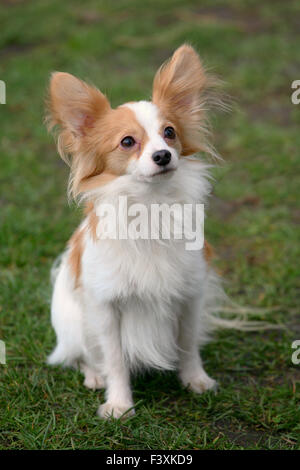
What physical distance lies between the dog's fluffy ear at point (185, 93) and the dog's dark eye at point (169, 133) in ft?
0.29

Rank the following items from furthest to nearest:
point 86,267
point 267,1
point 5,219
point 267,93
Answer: point 267,1, point 267,93, point 5,219, point 86,267

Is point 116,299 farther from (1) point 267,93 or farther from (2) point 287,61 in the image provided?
A: (2) point 287,61

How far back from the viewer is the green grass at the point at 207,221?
117 inches

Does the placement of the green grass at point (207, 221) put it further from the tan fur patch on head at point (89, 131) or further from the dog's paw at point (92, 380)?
the tan fur patch on head at point (89, 131)

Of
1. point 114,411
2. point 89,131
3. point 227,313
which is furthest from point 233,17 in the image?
point 114,411

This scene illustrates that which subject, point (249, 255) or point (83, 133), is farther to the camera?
point (249, 255)

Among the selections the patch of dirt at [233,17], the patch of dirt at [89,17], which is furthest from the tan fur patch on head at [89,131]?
the patch of dirt at [89,17]

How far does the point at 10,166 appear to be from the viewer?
6.17 m

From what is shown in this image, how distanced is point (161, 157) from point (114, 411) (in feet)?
4.34

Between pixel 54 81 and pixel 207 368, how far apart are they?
1.89 metres

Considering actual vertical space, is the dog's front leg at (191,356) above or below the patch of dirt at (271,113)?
below

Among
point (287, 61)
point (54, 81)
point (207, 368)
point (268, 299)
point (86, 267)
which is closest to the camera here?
point (54, 81)

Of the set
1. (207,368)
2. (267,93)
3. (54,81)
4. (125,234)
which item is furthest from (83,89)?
(267,93)

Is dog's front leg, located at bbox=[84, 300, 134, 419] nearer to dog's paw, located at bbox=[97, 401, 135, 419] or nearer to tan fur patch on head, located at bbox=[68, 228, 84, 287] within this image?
dog's paw, located at bbox=[97, 401, 135, 419]
